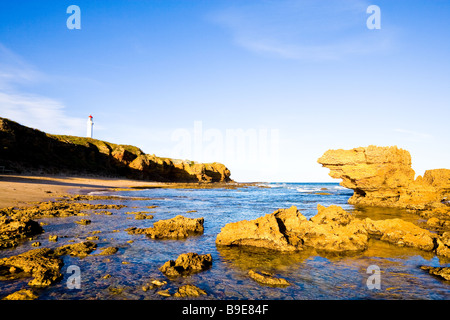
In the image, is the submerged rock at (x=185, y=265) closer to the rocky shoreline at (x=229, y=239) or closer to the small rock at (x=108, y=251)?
the rocky shoreline at (x=229, y=239)

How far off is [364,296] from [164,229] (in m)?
10.6

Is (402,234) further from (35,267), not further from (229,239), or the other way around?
(35,267)

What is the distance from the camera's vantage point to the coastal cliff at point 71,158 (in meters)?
53.3

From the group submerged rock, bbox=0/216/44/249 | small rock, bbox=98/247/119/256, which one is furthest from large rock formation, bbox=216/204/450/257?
submerged rock, bbox=0/216/44/249

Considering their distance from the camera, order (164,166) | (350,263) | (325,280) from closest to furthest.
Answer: (325,280)
(350,263)
(164,166)

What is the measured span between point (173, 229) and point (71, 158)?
7072 centimetres

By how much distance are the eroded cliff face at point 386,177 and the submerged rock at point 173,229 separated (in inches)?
1008

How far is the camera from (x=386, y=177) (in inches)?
1289

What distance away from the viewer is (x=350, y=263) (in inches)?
407

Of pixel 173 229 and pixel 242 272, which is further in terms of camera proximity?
pixel 173 229

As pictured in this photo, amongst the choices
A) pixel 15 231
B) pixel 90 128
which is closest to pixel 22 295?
pixel 15 231

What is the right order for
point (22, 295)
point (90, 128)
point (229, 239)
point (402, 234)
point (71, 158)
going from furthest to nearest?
point (90, 128) → point (71, 158) → point (402, 234) → point (229, 239) → point (22, 295)

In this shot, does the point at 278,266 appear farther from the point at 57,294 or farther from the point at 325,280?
the point at 57,294
